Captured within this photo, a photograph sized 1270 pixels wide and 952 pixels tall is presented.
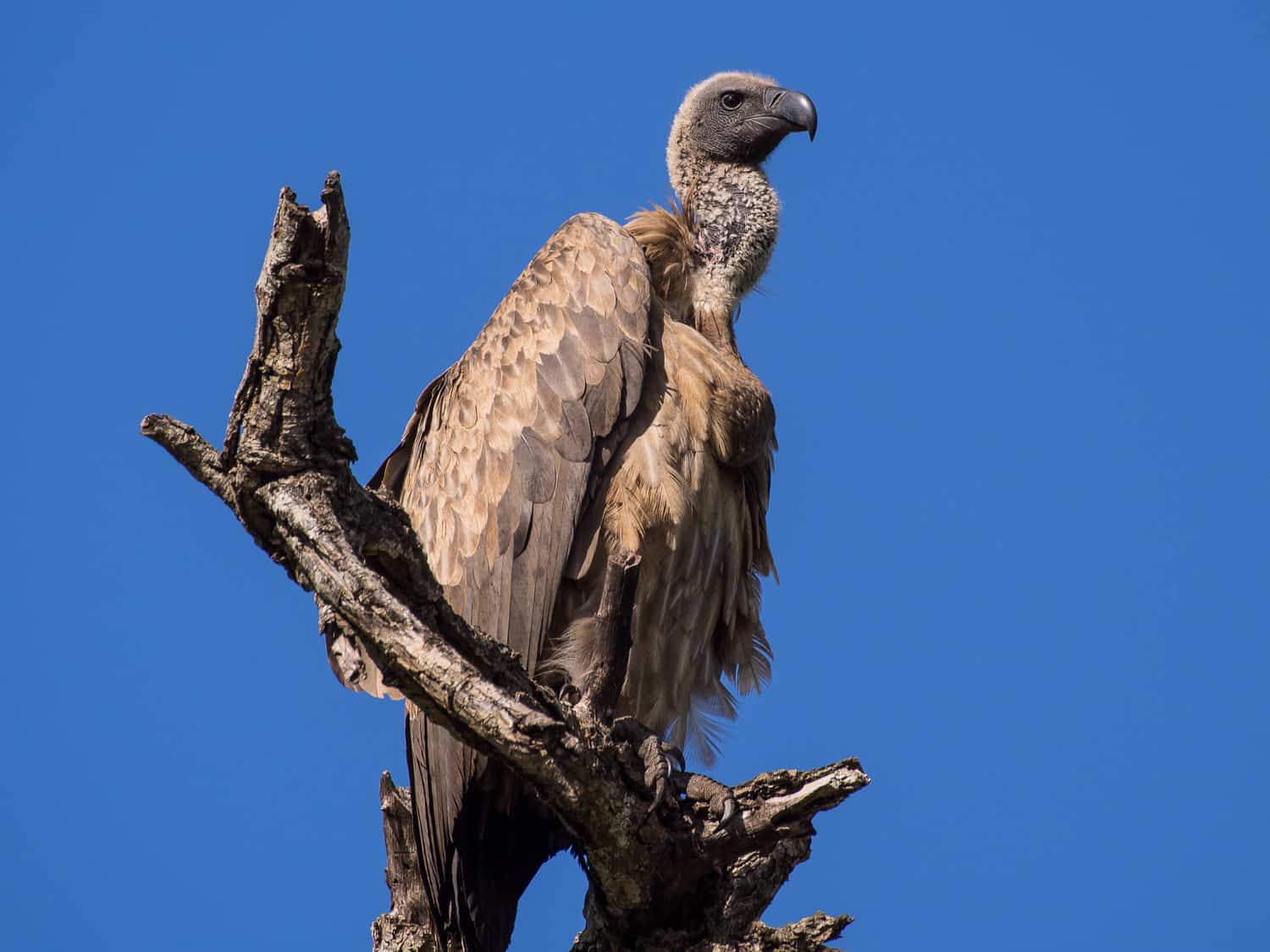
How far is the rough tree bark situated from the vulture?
2.50ft

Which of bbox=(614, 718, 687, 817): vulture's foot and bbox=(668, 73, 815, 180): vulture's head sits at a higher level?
bbox=(668, 73, 815, 180): vulture's head

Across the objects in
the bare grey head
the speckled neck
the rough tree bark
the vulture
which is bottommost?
the rough tree bark

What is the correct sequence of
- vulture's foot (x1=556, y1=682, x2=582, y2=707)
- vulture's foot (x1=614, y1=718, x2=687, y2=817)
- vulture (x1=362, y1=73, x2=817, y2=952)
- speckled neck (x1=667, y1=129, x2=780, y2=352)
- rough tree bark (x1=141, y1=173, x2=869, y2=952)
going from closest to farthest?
rough tree bark (x1=141, y1=173, x2=869, y2=952) < vulture's foot (x1=614, y1=718, x2=687, y2=817) < vulture's foot (x1=556, y1=682, x2=582, y2=707) < vulture (x1=362, y1=73, x2=817, y2=952) < speckled neck (x1=667, y1=129, x2=780, y2=352)

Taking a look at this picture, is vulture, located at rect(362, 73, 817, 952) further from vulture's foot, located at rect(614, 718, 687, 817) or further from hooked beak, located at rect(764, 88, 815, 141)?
hooked beak, located at rect(764, 88, 815, 141)

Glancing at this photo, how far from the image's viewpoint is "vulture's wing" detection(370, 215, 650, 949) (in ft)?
19.4

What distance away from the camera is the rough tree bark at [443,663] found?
389 centimetres

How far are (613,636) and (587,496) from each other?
3.00ft

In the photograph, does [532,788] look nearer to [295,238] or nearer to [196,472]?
[196,472]

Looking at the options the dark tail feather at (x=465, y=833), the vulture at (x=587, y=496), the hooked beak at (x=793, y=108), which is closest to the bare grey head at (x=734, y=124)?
the hooked beak at (x=793, y=108)

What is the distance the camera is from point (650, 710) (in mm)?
6473

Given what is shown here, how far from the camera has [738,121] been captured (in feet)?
24.8

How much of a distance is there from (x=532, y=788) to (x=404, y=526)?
96 cm

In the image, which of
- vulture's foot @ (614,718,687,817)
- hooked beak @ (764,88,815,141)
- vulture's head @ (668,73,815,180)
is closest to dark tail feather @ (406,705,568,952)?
vulture's foot @ (614,718,687,817)

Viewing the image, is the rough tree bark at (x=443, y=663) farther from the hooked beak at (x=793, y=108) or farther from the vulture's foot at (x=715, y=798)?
the hooked beak at (x=793, y=108)
